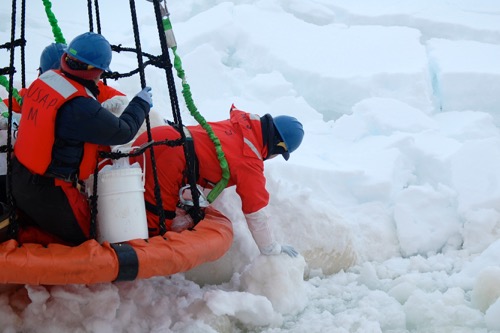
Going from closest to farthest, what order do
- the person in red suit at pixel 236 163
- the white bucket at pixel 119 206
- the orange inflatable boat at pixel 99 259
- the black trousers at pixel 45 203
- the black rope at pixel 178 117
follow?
the orange inflatable boat at pixel 99 259 < the black trousers at pixel 45 203 < the white bucket at pixel 119 206 < the black rope at pixel 178 117 < the person in red suit at pixel 236 163

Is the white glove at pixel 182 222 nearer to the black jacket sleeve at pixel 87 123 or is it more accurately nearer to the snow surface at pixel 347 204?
the snow surface at pixel 347 204

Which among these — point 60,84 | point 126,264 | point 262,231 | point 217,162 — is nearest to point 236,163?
point 217,162

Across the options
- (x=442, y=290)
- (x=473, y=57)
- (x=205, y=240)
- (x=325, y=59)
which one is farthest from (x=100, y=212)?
(x=473, y=57)

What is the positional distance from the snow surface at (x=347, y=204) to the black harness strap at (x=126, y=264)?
Answer: 249 mm

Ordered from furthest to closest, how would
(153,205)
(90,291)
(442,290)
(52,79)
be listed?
(442,290) → (153,205) → (90,291) → (52,79)

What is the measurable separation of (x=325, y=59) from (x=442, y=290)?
7.34 m

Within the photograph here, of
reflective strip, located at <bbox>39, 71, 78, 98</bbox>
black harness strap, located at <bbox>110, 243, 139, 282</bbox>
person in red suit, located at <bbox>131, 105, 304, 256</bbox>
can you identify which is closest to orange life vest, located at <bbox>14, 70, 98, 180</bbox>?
reflective strip, located at <bbox>39, 71, 78, 98</bbox>

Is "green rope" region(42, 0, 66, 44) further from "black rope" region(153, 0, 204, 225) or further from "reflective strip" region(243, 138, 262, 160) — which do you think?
"reflective strip" region(243, 138, 262, 160)

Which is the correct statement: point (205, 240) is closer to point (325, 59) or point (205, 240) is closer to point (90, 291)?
point (90, 291)

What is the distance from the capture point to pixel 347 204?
4.66 meters

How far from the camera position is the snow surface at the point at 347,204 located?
2.49 m

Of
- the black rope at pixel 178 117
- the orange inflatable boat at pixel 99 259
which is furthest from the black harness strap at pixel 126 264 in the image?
the black rope at pixel 178 117

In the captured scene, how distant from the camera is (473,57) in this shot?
9.62 metres

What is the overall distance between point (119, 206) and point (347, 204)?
2.77 meters
